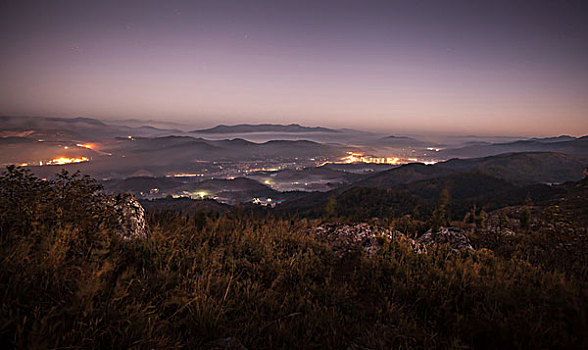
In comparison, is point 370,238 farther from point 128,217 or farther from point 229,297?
point 128,217

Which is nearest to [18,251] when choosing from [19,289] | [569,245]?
[19,289]

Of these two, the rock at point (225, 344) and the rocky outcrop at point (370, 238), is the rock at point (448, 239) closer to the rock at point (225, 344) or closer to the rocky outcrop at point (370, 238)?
the rocky outcrop at point (370, 238)

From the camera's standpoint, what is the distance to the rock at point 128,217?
5.62 meters

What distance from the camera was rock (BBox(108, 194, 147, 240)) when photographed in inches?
221

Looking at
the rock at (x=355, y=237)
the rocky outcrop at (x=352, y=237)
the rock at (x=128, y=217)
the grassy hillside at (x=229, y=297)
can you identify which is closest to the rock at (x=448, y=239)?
the rock at (x=355, y=237)

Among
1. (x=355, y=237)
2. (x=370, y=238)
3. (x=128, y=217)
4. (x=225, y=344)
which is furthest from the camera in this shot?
(x=355, y=237)

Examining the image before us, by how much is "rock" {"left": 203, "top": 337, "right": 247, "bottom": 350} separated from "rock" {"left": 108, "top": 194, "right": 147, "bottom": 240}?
3.77m

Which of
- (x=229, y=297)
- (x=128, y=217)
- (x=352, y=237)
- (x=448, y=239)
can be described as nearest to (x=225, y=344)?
(x=229, y=297)

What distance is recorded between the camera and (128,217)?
6.02 meters

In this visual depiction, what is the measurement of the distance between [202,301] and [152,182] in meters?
194

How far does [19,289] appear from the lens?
274cm

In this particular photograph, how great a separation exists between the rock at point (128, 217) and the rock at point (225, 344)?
12.4 feet

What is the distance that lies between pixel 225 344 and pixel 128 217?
454 centimetres

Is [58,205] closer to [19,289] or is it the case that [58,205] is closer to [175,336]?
[19,289]
